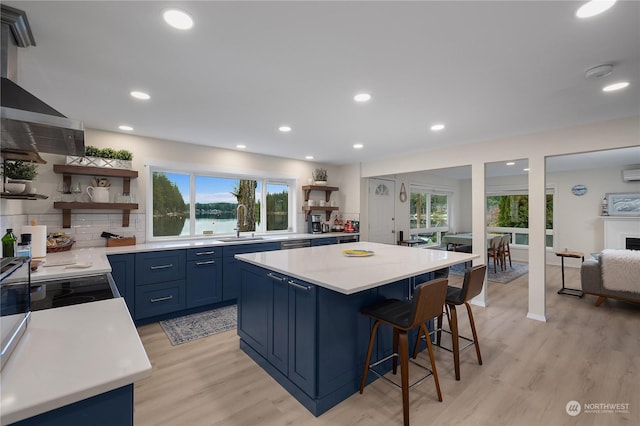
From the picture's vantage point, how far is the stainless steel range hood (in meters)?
1.19

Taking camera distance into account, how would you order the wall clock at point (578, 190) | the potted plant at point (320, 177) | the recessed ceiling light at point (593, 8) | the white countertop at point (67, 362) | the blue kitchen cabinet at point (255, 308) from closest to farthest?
the white countertop at point (67, 362)
the recessed ceiling light at point (593, 8)
the blue kitchen cabinet at point (255, 308)
the potted plant at point (320, 177)
the wall clock at point (578, 190)

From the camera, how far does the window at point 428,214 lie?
24.1 ft

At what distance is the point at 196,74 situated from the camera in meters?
2.12

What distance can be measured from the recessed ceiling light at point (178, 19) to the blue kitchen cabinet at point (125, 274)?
257 centimetres

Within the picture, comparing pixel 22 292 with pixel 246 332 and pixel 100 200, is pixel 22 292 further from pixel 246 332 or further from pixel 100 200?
pixel 100 200

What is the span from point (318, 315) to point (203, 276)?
2346 mm

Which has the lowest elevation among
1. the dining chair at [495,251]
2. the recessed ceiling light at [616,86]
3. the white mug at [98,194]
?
the dining chair at [495,251]

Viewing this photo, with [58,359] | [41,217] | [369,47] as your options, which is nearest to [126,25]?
[369,47]

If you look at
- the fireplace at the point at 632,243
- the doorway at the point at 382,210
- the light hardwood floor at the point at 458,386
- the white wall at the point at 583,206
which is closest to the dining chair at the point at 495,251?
the white wall at the point at 583,206

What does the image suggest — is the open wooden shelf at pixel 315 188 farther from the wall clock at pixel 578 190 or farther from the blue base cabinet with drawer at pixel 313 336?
the wall clock at pixel 578 190

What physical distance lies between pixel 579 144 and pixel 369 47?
3029 millimetres

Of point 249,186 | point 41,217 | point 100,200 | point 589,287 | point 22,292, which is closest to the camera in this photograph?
point 22,292

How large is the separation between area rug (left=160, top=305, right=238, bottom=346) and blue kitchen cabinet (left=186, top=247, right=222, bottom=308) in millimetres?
171
